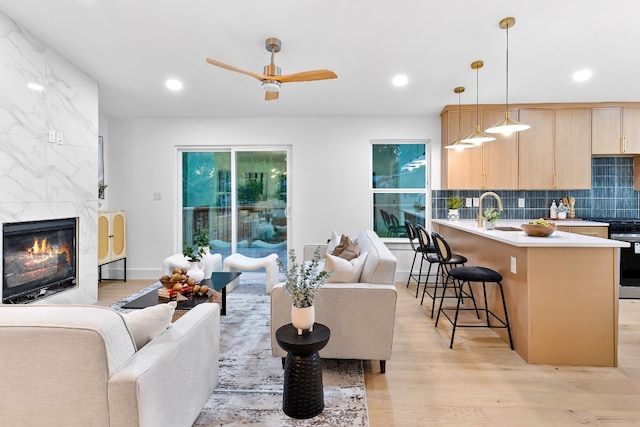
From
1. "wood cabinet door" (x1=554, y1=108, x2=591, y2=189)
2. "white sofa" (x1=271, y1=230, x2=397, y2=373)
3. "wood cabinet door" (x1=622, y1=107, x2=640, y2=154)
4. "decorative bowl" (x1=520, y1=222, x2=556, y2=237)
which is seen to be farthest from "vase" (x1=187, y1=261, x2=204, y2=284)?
"wood cabinet door" (x1=622, y1=107, x2=640, y2=154)

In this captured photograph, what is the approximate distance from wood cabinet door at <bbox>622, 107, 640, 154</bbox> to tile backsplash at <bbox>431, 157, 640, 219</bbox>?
293 millimetres

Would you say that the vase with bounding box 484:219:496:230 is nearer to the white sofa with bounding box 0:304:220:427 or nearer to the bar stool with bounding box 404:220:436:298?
the bar stool with bounding box 404:220:436:298

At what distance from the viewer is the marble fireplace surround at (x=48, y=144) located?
313 centimetres

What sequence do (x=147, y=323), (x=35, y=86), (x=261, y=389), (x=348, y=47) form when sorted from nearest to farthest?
(x=147, y=323) → (x=261, y=389) → (x=35, y=86) → (x=348, y=47)

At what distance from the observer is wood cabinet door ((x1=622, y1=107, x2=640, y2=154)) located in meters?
4.73

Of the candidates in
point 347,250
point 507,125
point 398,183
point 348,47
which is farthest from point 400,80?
point 347,250

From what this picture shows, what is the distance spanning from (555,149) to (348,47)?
10.5 feet

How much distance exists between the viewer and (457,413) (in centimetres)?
204

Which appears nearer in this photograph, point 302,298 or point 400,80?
point 302,298

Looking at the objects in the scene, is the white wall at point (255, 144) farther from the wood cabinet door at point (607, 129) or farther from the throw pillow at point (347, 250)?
the wood cabinet door at point (607, 129)

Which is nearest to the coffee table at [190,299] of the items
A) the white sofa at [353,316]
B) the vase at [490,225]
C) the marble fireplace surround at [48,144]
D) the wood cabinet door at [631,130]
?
the white sofa at [353,316]

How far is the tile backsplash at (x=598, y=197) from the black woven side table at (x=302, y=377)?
401cm

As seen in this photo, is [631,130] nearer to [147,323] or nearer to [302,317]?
[302,317]

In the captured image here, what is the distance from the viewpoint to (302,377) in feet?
6.45
